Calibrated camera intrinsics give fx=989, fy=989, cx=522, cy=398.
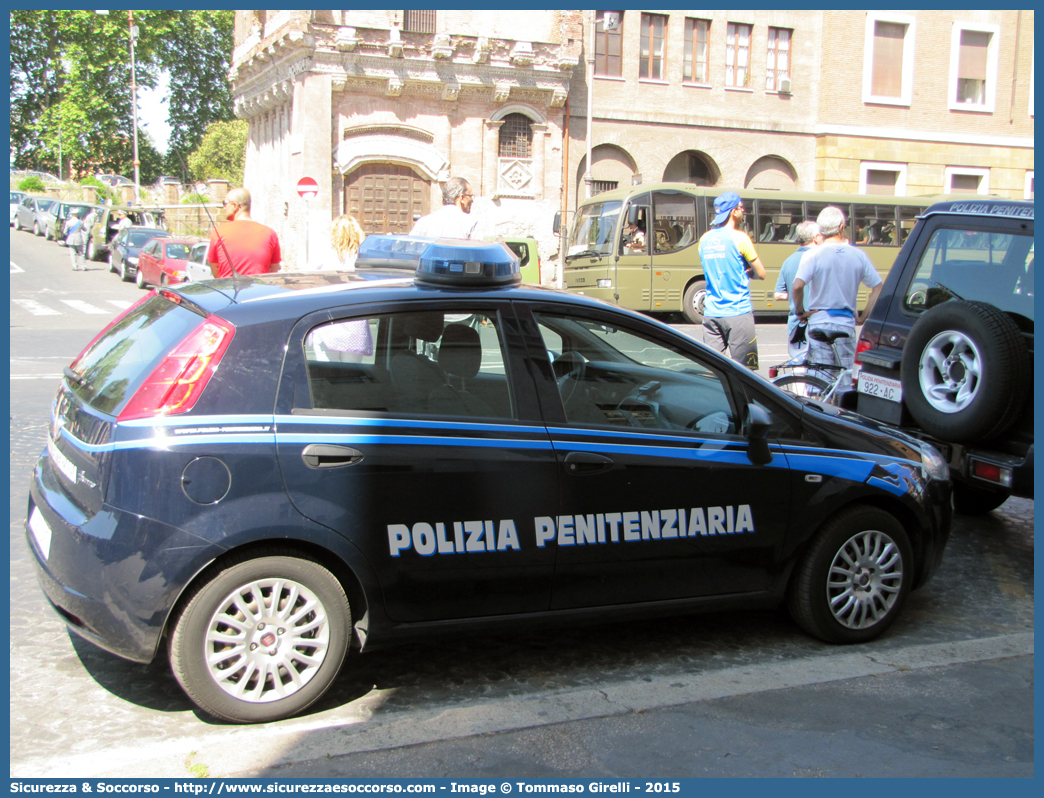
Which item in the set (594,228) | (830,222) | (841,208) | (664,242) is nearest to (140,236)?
(594,228)

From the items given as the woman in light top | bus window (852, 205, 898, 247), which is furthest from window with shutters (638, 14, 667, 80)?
the woman in light top

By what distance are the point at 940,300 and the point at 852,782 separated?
3429 mm

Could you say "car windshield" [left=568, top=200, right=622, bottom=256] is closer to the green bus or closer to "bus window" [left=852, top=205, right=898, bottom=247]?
the green bus

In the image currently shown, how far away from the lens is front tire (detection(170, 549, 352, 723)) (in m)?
3.37

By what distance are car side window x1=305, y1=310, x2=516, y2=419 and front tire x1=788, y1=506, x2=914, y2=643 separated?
1557 mm

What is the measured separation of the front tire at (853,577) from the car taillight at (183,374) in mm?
2596

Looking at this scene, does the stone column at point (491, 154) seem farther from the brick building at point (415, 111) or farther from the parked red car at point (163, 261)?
the parked red car at point (163, 261)

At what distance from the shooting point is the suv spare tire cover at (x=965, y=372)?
16.2 feet

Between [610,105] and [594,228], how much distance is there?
30.3 ft

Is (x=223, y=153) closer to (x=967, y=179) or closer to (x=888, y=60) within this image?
(x=888, y=60)

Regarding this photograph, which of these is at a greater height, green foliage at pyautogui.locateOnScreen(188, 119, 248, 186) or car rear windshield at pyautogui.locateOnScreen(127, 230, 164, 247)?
green foliage at pyautogui.locateOnScreen(188, 119, 248, 186)

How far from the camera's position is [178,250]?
86.2 feet

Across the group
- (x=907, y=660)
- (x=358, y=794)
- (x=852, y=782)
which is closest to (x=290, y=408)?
(x=358, y=794)

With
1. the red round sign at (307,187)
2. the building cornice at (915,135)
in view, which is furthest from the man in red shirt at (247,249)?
the building cornice at (915,135)
